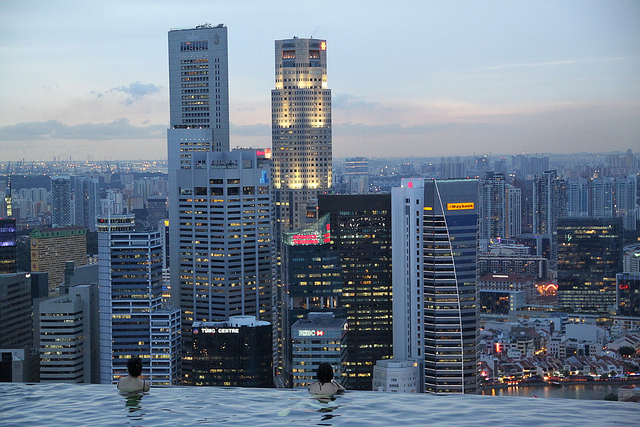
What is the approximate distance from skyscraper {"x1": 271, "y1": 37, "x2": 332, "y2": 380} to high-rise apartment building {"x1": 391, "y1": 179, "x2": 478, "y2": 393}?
528 inches

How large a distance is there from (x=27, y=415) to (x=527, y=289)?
4501cm

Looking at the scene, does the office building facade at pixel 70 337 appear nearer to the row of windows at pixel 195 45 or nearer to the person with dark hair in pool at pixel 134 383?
the row of windows at pixel 195 45

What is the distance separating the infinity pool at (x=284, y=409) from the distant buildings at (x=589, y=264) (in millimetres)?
38564

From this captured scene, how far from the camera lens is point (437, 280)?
29562 millimetres

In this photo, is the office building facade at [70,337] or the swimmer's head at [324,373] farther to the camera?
the office building facade at [70,337]

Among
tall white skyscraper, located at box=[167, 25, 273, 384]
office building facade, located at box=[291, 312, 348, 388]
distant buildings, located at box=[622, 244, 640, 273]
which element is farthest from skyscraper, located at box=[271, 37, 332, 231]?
office building facade, located at box=[291, 312, 348, 388]

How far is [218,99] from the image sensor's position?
39.1 metres

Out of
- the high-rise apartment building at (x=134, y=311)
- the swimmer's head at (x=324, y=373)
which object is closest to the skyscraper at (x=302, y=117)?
the high-rise apartment building at (x=134, y=311)

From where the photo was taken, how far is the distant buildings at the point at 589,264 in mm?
44469

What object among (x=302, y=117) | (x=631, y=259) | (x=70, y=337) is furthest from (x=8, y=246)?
(x=631, y=259)

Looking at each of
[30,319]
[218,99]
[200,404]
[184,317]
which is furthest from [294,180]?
[200,404]

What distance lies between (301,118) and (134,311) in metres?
17.0

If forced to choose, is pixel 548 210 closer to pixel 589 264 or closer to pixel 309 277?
pixel 589 264

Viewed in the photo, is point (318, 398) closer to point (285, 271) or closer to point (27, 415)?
point (27, 415)
